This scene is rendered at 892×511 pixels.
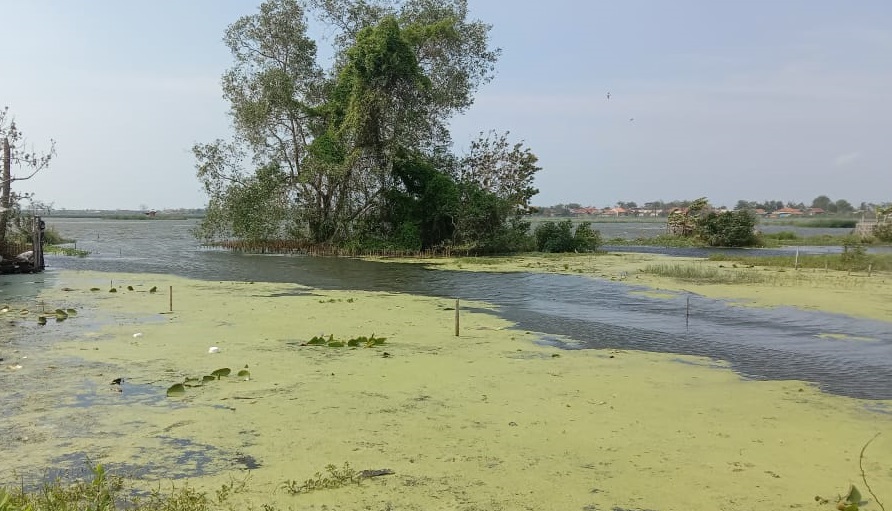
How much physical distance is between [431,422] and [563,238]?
23.5 metres

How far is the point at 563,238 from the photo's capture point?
28.4 metres

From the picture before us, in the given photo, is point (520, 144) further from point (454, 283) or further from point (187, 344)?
point (187, 344)

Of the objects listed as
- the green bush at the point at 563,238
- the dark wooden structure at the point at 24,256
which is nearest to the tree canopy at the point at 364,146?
the green bush at the point at 563,238

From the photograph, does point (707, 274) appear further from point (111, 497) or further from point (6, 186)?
point (6, 186)

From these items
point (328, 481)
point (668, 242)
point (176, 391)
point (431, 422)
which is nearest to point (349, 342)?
point (176, 391)

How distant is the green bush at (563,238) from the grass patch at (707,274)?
725cm

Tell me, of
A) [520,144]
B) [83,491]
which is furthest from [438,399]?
[520,144]

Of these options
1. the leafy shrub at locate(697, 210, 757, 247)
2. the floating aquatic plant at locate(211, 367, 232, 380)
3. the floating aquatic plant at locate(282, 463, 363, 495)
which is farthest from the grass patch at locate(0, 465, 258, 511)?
the leafy shrub at locate(697, 210, 757, 247)

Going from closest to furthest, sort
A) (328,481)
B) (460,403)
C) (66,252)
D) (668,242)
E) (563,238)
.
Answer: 1. (328,481)
2. (460,403)
3. (66,252)
4. (563,238)
5. (668,242)

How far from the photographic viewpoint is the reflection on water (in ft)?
27.8

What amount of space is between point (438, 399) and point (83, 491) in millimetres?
3127

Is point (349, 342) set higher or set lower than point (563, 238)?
lower

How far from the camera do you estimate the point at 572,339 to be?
9.80 m

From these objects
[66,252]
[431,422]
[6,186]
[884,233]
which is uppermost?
[6,186]
